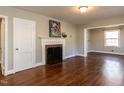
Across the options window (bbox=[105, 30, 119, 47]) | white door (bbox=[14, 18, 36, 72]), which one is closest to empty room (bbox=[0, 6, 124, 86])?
white door (bbox=[14, 18, 36, 72])

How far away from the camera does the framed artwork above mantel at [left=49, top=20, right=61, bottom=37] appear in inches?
234

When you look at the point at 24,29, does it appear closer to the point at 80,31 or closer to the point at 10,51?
the point at 10,51

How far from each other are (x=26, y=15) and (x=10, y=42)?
133 cm

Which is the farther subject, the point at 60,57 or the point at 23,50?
the point at 60,57

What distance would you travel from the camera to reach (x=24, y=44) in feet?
15.1

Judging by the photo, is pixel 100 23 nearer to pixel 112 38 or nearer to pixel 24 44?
pixel 112 38

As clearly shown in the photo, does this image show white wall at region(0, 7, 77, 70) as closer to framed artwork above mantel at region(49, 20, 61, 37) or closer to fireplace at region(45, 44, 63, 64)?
framed artwork above mantel at region(49, 20, 61, 37)

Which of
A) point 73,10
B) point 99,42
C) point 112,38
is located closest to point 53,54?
point 73,10

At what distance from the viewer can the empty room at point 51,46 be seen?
3596 millimetres

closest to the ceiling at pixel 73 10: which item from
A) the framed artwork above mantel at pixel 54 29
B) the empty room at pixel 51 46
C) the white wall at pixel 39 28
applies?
the empty room at pixel 51 46

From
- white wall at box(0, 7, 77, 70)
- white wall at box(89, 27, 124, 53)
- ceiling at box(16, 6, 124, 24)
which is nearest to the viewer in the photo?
white wall at box(0, 7, 77, 70)

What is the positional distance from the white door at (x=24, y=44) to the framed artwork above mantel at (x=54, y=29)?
1.18 meters

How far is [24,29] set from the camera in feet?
15.0
